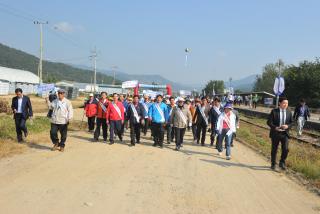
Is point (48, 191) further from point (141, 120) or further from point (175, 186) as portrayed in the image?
point (141, 120)

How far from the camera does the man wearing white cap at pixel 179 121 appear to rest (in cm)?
1366

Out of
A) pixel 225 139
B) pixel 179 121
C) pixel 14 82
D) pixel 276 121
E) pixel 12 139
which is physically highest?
pixel 14 82

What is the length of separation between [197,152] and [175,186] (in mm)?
5296

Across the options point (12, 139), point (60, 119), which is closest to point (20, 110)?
point (12, 139)

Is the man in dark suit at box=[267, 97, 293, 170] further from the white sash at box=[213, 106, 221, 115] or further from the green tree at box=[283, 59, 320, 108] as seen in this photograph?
the green tree at box=[283, 59, 320, 108]

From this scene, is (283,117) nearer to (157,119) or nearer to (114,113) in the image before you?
(157,119)

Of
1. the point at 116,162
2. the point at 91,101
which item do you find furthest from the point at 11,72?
the point at 116,162

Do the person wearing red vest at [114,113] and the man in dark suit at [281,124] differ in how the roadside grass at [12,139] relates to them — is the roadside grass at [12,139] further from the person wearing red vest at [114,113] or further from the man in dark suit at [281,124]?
the man in dark suit at [281,124]

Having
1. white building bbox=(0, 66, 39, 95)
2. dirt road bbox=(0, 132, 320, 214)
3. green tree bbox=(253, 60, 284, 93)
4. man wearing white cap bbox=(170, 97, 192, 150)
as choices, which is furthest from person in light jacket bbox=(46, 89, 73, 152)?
green tree bbox=(253, 60, 284, 93)

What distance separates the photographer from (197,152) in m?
13.3

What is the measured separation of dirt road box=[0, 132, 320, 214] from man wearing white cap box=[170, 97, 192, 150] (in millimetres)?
1545

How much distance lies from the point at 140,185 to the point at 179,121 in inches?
241

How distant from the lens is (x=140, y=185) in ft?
25.9

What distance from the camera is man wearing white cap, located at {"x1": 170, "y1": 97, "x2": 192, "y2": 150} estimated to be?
13661 millimetres
